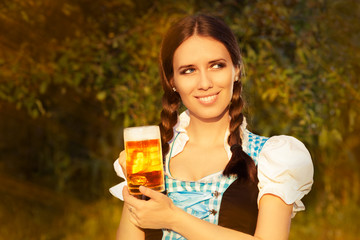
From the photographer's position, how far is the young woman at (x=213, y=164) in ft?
7.84

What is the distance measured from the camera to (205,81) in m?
2.61

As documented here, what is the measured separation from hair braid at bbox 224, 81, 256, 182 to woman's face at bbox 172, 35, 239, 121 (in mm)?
101

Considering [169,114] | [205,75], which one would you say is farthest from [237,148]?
[169,114]

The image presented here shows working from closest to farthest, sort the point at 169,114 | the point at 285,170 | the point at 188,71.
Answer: the point at 285,170, the point at 188,71, the point at 169,114

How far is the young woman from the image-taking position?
2.39 meters

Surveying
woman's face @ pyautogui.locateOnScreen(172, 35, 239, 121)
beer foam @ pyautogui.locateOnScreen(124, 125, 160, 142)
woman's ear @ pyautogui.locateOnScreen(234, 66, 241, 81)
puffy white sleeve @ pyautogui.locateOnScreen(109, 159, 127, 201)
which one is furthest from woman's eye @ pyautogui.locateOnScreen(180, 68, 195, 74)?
puffy white sleeve @ pyautogui.locateOnScreen(109, 159, 127, 201)

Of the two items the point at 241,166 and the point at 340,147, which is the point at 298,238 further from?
the point at 241,166

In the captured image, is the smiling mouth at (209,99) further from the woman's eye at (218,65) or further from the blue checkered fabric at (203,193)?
the blue checkered fabric at (203,193)

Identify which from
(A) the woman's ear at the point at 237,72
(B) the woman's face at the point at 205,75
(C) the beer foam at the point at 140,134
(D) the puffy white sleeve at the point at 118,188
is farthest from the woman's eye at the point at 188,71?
(D) the puffy white sleeve at the point at 118,188

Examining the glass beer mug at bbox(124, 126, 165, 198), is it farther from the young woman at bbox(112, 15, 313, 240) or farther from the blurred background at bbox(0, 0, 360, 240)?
the blurred background at bbox(0, 0, 360, 240)

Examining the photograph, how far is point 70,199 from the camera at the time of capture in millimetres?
6938

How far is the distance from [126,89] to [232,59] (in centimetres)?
223

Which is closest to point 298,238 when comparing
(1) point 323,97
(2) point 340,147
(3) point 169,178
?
(2) point 340,147

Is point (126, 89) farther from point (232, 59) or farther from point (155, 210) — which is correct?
point (155, 210)
